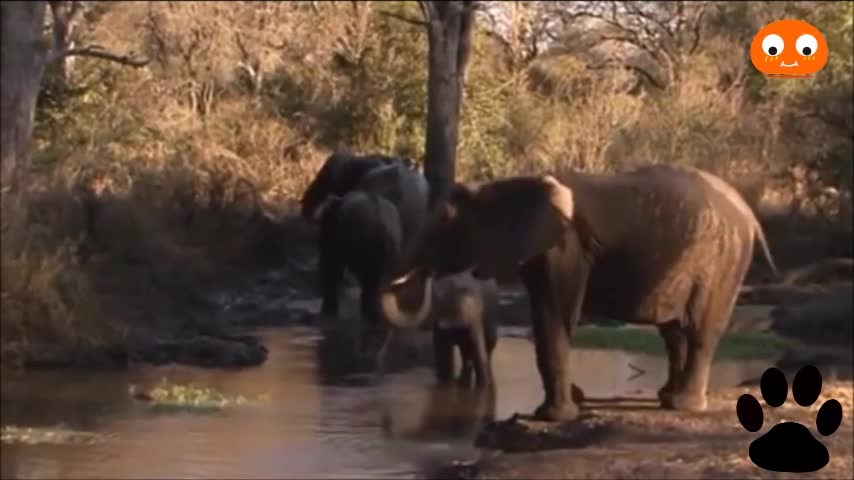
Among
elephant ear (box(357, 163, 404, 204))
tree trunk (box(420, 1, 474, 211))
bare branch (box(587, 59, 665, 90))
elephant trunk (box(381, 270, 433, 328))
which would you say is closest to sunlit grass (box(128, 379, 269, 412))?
elephant trunk (box(381, 270, 433, 328))

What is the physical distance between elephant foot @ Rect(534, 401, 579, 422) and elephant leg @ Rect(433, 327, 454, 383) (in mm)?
2382

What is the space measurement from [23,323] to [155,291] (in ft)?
17.0

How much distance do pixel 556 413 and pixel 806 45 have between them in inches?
438

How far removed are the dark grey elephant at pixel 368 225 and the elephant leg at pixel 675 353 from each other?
5.96 meters

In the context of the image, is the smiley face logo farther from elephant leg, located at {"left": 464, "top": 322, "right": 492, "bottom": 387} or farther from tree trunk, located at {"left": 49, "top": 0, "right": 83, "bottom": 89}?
tree trunk, located at {"left": 49, "top": 0, "right": 83, "bottom": 89}

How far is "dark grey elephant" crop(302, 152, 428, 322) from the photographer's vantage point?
20.0 meters

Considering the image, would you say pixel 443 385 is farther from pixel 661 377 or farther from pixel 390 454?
pixel 390 454

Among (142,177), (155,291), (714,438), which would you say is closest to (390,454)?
(714,438)

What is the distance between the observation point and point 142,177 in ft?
81.2

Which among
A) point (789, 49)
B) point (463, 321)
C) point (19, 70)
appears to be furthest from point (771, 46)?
point (19, 70)

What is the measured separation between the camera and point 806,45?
1062mm

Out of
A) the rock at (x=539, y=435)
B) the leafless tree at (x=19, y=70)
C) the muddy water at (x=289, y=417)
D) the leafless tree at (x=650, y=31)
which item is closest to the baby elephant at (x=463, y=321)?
the muddy water at (x=289, y=417)

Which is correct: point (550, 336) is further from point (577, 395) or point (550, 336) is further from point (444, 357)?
point (444, 357)

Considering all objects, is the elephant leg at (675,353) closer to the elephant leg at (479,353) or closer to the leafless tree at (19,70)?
the elephant leg at (479,353)
